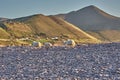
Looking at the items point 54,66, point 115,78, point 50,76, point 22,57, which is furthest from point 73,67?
point 22,57

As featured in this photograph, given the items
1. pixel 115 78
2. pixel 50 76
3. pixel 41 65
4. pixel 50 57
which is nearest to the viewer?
pixel 115 78

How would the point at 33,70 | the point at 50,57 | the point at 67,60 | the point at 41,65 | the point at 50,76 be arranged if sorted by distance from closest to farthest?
the point at 50,76
the point at 33,70
the point at 41,65
the point at 67,60
the point at 50,57

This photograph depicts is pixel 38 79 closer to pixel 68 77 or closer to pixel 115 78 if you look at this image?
pixel 68 77

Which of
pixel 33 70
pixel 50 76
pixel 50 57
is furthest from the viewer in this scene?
pixel 50 57

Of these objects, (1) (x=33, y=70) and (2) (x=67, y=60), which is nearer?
(1) (x=33, y=70)

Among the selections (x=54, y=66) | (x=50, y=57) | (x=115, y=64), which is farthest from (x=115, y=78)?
(x=50, y=57)

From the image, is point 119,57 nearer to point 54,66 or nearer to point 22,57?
point 54,66

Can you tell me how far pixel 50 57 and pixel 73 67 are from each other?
24.2 feet

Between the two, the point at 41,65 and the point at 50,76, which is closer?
the point at 50,76

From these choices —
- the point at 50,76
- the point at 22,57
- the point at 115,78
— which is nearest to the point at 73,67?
the point at 50,76

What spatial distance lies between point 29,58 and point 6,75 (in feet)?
32.7

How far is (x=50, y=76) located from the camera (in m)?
26.3

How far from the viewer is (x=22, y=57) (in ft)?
127

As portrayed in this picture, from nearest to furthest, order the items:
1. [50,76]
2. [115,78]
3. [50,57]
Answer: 1. [115,78]
2. [50,76]
3. [50,57]
